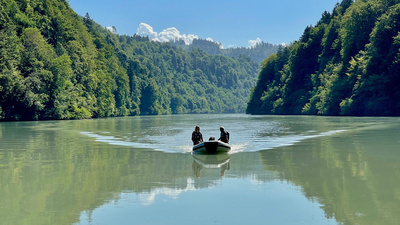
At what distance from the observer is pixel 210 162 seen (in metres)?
21.6

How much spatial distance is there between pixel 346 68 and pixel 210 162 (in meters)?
81.7

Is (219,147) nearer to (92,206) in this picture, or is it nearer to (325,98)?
(92,206)

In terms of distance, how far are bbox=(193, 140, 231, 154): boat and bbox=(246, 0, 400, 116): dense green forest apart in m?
60.1

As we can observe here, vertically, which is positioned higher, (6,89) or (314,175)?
(6,89)

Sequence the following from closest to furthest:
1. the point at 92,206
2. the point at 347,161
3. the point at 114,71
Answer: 1. the point at 92,206
2. the point at 347,161
3. the point at 114,71

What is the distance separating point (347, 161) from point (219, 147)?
7.00 meters

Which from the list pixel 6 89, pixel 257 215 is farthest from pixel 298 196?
pixel 6 89

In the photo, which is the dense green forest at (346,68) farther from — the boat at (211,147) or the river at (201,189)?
the river at (201,189)

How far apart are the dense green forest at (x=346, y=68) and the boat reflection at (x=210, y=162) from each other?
61.0 meters

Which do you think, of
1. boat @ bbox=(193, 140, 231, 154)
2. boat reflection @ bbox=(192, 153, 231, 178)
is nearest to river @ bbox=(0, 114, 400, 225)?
boat reflection @ bbox=(192, 153, 231, 178)

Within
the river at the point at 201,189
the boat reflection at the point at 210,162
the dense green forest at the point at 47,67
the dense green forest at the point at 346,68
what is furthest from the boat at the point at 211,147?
the dense green forest at the point at 346,68

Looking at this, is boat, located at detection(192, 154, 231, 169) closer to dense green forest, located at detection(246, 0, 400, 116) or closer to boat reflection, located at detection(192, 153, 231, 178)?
boat reflection, located at detection(192, 153, 231, 178)

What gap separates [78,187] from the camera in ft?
46.4

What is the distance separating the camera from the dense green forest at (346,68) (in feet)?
262
